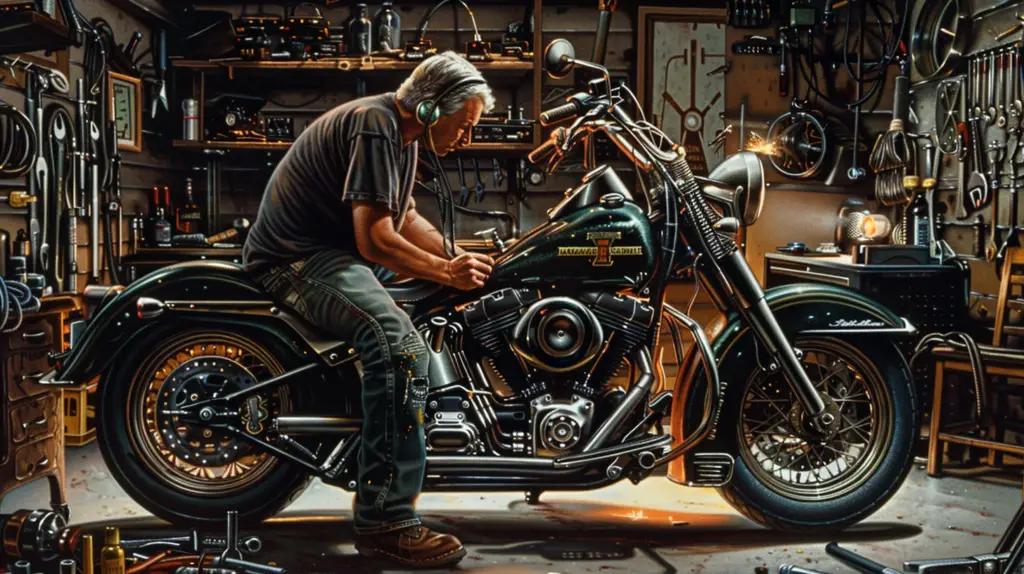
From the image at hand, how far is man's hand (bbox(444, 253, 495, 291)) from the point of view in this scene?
9.47 ft

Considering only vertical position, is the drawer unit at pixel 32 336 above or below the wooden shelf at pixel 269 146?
below

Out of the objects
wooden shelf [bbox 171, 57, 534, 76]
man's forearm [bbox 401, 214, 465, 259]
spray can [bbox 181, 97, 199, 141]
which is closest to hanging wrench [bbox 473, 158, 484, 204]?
wooden shelf [bbox 171, 57, 534, 76]

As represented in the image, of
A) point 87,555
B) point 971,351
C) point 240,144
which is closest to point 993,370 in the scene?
point 971,351

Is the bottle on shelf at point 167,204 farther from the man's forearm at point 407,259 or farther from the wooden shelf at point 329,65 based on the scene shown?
the man's forearm at point 407,259

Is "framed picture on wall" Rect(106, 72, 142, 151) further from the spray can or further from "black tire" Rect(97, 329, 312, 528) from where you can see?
"black tire" Rect(97, 329, 312, 528)

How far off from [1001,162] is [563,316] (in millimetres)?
2287

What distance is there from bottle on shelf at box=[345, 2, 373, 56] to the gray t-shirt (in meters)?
1.41

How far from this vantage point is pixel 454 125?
116 inches

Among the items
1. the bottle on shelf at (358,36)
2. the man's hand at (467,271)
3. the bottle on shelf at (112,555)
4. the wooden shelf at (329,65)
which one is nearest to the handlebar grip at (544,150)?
the man's hand at (467,271)

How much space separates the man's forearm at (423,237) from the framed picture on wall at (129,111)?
5.96 ft

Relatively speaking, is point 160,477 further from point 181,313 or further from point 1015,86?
point 1015,86

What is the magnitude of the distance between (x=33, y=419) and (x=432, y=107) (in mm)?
1699

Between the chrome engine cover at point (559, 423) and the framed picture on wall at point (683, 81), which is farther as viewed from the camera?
the framed picture on wall at point (683, 81)

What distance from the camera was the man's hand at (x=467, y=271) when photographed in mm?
2887
